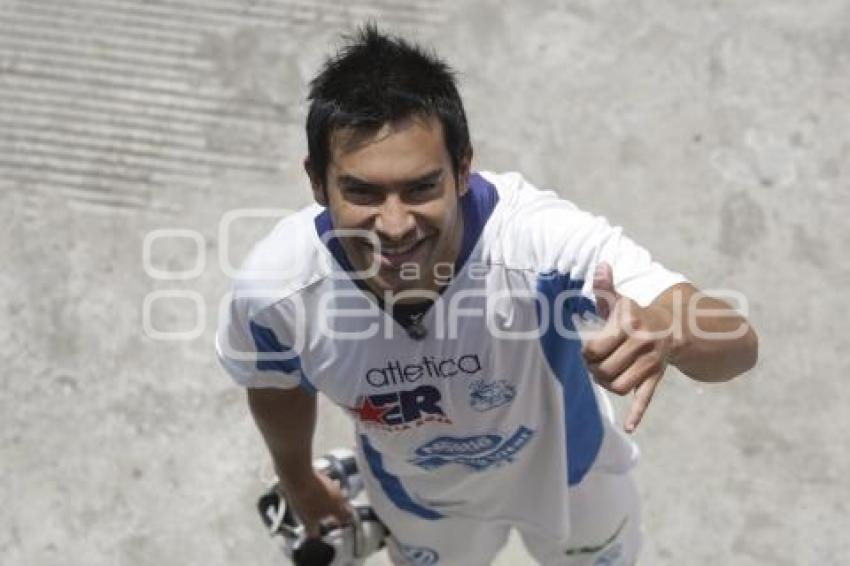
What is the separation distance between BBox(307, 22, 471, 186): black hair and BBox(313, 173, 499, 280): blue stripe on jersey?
11cm

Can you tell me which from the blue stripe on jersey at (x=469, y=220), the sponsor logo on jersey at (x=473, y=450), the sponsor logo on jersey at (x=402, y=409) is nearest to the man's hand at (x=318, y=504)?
the sponsor logo on jersey at (x=473, y=450)

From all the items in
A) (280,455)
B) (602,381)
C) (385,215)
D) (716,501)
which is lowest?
(716,501)

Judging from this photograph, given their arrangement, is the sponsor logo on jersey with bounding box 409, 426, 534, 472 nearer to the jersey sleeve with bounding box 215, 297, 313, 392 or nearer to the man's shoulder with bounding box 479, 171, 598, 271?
the jersey sleeve with bounding box 215, 297, 313, 392

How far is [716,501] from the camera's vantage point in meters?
3.66

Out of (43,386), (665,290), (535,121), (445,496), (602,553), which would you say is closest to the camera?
(665,290)

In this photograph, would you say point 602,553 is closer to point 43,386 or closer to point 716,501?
point 716,501

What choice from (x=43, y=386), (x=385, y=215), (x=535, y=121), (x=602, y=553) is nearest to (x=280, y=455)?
(x=602, y=553)

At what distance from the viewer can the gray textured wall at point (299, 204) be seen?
12.1 feet

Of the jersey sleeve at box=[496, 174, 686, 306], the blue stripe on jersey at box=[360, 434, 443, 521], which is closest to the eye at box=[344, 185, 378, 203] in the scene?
the jersey sleeve at box=[496, 174, 686, 306]

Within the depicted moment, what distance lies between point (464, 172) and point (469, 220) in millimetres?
106

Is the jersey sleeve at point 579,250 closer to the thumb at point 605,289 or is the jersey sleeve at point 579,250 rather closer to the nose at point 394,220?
the thumb at point 605,289

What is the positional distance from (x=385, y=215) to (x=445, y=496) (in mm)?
938

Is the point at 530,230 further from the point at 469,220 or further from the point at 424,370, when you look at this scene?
the point at 424,370

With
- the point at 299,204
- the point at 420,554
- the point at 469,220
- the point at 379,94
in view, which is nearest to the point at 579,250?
the point at 469,220
